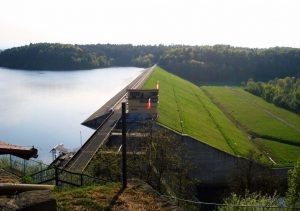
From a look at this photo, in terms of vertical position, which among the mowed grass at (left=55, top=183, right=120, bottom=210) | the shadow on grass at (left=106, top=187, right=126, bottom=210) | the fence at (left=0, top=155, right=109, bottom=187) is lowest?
the fence at (left=0, top=155, right=109, bottom=187)

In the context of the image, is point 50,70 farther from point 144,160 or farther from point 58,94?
point 144,160

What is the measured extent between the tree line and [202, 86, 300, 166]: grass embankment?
6.26 ft

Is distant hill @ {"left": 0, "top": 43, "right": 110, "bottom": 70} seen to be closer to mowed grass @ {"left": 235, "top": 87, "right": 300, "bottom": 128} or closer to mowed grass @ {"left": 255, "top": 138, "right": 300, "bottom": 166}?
mowed grass @ {"left": 235, "top": 87, "right": 300, "bottom": 128}

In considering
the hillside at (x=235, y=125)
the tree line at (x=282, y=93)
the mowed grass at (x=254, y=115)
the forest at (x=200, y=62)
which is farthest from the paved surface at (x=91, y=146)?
the forest at (x=200, y=62)

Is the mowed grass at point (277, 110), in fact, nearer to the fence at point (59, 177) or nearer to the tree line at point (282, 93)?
the tree line at point (282, 93)

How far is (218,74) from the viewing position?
433 ft

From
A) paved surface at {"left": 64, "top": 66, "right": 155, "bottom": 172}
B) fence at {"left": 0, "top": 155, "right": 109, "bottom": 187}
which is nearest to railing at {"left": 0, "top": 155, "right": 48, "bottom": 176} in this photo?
fence at {"left": 0, "top": 155, "right": 109, "bottom": 187}

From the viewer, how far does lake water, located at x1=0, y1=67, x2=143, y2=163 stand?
4938cm

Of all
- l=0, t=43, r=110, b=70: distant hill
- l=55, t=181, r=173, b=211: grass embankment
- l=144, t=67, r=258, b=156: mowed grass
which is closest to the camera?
l=55, t=181, r=173, b=211: grass embankment

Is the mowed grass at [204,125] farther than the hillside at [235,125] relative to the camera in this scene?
No

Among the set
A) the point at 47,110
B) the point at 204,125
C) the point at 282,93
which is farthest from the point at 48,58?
the point at 204,125

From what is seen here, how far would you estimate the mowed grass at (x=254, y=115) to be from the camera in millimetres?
60888

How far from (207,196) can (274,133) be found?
2902cm

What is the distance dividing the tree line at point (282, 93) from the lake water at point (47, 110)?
1460 inches
